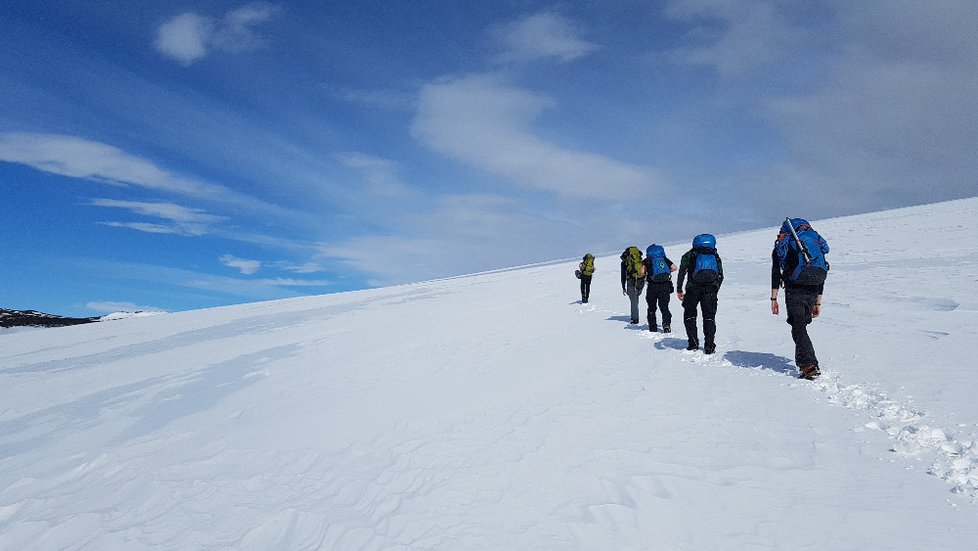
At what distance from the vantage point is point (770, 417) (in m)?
5.17

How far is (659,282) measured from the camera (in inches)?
403

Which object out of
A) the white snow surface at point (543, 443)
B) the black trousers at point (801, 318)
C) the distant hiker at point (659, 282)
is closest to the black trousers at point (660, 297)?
the distant hiker at point (659, 282)

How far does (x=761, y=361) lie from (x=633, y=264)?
15.2 ft

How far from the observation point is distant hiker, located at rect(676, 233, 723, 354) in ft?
26.8

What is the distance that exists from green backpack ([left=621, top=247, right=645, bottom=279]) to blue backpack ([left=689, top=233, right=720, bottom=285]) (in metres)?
3.02

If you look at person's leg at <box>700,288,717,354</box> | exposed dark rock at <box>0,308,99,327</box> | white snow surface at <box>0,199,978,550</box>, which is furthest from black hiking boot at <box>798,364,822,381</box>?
exposed dark rock at <box>0,308,99,327</box>

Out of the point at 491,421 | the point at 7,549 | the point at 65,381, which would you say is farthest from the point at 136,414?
the point at 491,421

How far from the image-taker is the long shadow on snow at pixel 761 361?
22.7 feet

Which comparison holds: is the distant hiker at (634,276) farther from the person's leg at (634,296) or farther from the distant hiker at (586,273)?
the distant hiker at (586,273)

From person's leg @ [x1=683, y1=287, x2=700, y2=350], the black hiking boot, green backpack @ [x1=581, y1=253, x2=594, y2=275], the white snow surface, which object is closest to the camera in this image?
the white snow surface

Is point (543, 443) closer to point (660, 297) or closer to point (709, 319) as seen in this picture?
point (709, 319)

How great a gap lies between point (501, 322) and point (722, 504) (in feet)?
33.1

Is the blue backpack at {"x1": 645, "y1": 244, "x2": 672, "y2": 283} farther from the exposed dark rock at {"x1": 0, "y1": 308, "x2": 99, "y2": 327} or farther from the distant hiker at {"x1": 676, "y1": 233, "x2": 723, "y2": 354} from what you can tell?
the exposed dark rock at {"x1": 0, "y1": 308, "x2": 99, "y2": 327}

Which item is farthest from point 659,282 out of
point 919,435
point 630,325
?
point 919,435
